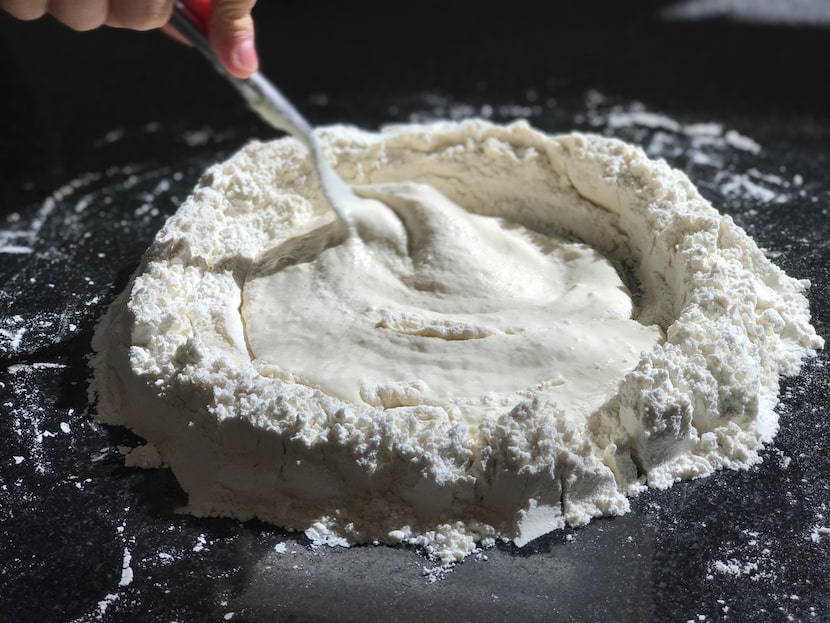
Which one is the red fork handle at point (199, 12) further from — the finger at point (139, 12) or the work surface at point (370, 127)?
the work surface at point (370, 127)

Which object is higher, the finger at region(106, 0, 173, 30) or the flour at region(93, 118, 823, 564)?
the finger at region(106, 0, 173, 30)

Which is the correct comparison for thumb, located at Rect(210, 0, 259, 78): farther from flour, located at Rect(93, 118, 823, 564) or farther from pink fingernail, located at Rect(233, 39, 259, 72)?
flour, located at Rect(93, 118, 823, 564)

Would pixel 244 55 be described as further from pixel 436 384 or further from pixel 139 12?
pixel 436 384

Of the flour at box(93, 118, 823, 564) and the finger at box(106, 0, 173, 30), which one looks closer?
the flour at box(93, 118, 823, 564)

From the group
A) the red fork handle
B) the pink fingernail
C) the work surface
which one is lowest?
the work surface

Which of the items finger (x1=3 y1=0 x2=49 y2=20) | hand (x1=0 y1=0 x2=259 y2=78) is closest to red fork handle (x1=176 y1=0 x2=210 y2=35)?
hand (x1=0 y1=0 x2=259 y2=78)

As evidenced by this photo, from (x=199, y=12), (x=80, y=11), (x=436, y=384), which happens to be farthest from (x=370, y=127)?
(x=436, y=384)
